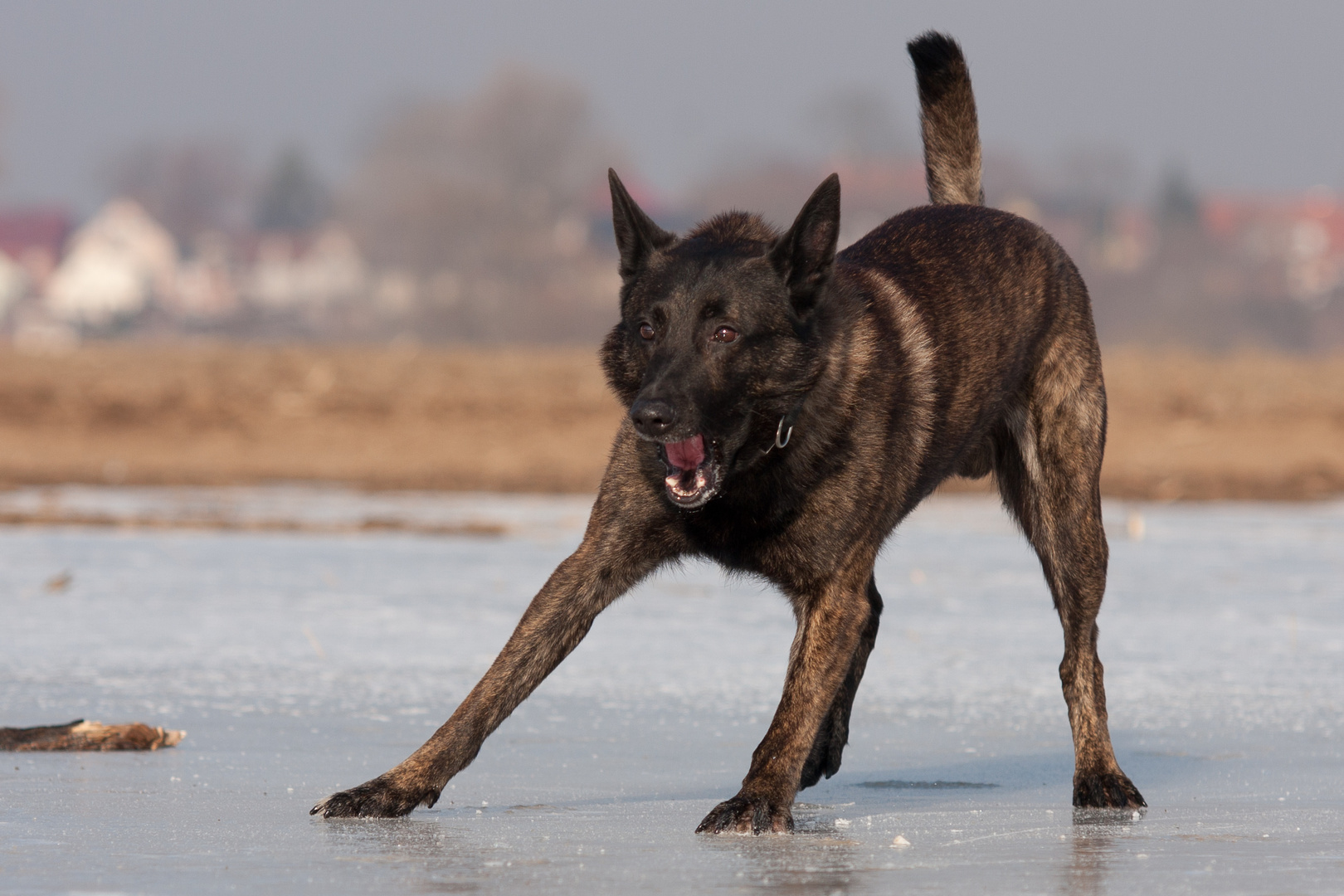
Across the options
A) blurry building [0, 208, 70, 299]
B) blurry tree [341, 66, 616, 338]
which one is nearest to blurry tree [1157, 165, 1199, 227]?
blurry tree [341, 66, 616, 338]

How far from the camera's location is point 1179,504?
1339 centimetres

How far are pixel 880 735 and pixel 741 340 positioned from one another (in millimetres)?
1533

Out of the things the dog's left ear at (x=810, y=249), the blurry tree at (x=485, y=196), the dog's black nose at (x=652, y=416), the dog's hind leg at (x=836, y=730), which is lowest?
the dog's hind leg at (x=836, y=730)

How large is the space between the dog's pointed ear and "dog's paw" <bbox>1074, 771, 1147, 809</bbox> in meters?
1.78

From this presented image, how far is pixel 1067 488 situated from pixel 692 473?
1.53 metres

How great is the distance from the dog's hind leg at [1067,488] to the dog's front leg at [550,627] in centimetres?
136

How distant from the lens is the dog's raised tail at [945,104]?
6.11 m

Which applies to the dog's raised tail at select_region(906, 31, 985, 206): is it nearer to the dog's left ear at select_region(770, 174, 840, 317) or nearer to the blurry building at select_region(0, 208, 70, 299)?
the dog's left ear at select_region(770, 174, 840, 317)

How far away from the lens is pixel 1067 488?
5305mm

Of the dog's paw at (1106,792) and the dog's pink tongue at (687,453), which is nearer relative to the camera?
the dog's pink tongue at (687,453)

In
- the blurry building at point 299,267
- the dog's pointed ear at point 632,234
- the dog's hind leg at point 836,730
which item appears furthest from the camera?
the blurry building at point 299,267

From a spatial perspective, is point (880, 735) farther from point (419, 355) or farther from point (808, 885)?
point (419, 355)

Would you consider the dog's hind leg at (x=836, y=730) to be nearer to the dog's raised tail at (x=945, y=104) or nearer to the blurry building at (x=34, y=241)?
the dog's raised tail at (x=945, y=104)

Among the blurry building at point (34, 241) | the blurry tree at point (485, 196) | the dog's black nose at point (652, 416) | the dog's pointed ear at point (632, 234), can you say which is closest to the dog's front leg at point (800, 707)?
the dog's black nose at point (652, 416)
